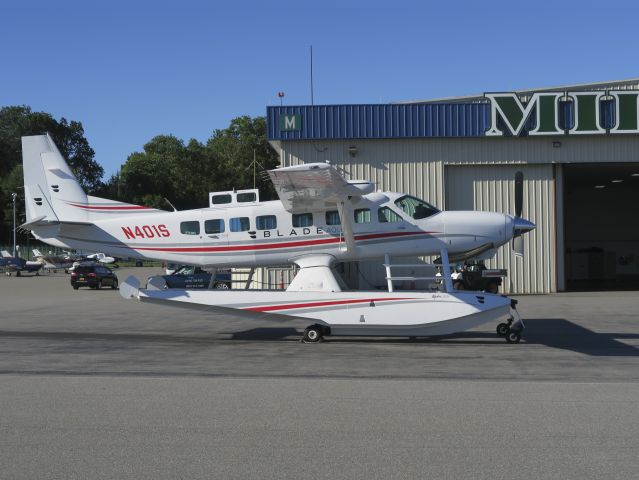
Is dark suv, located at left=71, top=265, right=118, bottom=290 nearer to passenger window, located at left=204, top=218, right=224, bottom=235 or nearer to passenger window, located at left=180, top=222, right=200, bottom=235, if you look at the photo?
passenger window, located at left=180, top=222, right=200, bottom=235

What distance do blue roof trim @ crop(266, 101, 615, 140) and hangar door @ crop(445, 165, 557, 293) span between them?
177 cm

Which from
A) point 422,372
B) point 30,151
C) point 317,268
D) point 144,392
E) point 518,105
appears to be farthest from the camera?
point 518,105

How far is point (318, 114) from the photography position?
2822 centimetres

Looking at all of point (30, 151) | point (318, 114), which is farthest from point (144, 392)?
point (318, 114)

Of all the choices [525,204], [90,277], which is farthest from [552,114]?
[90,277]

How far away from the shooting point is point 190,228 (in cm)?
1616

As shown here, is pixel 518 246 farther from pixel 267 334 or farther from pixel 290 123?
pixel 290 123

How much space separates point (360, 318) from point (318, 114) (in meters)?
15.6

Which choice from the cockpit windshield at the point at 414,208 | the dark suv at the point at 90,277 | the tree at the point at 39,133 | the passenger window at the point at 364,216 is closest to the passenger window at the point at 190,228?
the passenger window at the point at 364,216

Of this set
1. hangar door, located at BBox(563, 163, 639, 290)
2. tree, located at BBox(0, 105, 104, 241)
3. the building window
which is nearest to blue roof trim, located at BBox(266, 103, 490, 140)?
the building window

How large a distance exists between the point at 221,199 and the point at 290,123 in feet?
40.7

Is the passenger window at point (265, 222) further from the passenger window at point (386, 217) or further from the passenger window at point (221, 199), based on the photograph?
the passenger window at point (386, 217)

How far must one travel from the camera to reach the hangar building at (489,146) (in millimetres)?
28172

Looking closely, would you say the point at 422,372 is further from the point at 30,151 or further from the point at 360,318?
the point at 30,151
